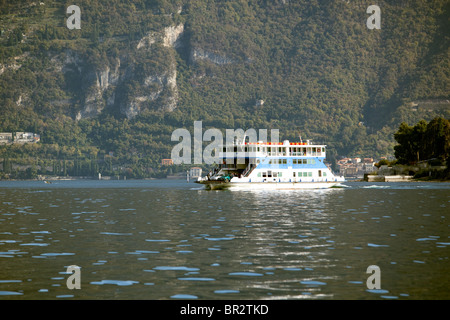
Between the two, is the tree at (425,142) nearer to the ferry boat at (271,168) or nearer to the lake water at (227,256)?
the ferry boat at (271,168)

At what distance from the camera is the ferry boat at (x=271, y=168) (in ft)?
382

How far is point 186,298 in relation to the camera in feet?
80.5

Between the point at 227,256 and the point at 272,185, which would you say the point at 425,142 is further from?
the point at 227,256

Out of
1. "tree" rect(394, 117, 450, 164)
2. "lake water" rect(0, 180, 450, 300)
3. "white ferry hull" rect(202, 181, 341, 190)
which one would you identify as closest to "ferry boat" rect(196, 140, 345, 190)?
"white ferry hull" rect(202, 181, 341, 190)

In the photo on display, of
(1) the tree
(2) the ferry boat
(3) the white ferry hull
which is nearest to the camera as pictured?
(3) the white ferry hull

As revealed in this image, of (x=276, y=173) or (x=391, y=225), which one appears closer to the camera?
(x=391, y=225)

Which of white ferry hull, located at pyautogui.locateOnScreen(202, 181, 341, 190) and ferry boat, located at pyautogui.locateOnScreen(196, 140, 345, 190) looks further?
ferry boat, located at pyautogui.locateOnScreen(196, 140, 345, 190)

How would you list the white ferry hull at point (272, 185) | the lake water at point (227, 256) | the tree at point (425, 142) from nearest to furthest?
the lake water at point (227, 256) → the white ferry hull at point (272, 185) → the tree at point (425, 142)

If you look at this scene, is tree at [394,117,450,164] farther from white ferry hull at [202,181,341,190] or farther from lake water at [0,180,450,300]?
lake water at [0,180,450,300]

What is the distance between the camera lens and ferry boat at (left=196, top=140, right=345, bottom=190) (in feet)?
382

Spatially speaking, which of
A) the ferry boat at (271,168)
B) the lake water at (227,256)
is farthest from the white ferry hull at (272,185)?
the lake water at (227,256)
